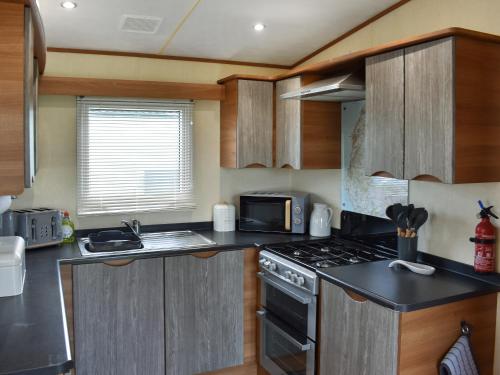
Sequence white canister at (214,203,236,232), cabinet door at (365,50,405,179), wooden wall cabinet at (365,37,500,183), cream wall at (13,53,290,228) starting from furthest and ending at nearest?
white canister at (214,203,236,232) < cream wall at (13,53,290,228) < cabinet door at (365,50,405,179) < wooden wall cabinet at (365,37,500,183)

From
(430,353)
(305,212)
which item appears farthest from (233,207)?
(430,353)

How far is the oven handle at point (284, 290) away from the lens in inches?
101

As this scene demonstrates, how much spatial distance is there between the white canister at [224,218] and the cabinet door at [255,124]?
A: 0.38 metres

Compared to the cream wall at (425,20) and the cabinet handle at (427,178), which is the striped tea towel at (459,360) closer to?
the cabinet handle at (427,178)

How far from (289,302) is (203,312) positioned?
23.7 inches

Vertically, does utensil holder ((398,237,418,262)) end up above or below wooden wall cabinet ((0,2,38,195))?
below

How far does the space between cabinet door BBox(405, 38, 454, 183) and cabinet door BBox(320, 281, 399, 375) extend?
68cm

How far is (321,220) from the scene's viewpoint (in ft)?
11.2

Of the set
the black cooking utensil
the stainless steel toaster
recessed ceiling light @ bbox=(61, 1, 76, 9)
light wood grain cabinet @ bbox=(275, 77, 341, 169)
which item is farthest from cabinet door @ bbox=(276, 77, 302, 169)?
the stainless steel toaster

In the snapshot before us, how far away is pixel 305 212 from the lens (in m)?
3.48

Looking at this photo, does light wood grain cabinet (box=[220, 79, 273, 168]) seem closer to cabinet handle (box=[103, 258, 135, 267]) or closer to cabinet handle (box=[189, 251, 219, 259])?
cabinet handle (box=[189, 251, 219, 259])

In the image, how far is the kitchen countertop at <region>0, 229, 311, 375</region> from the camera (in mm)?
1346

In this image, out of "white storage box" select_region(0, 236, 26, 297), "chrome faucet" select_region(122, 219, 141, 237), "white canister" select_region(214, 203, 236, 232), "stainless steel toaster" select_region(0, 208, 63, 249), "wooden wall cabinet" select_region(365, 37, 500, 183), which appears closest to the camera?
"white storage box" select_region(0, 236, 26, 297)

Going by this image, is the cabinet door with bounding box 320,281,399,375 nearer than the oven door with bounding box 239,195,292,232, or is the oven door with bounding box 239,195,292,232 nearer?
the cabinet door with bounding box 320,281,399,375
